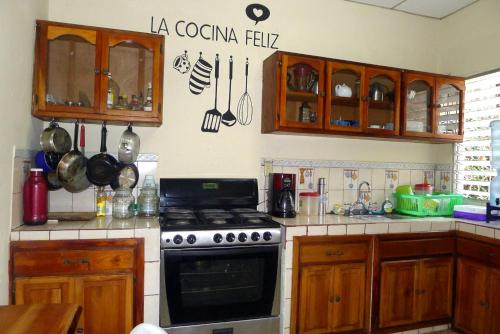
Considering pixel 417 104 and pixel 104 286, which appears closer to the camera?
pixel 104 286

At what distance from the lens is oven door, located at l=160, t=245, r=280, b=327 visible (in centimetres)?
188

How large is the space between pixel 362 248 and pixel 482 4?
2.42 m

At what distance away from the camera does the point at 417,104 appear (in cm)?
276

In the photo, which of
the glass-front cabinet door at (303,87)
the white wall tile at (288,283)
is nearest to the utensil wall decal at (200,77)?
the glass-front cabinet door at (303,87)

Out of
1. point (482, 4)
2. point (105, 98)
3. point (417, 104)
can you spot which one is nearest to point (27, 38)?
point (105, 98)

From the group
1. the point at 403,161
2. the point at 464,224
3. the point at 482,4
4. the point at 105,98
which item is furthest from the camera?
the point at 403,161

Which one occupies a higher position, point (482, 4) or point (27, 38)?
point (482, 4)

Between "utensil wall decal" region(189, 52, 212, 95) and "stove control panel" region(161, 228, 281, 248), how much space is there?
1.17m

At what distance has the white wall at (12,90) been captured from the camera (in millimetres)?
Answer: 1603

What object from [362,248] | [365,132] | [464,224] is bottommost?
[362,248]

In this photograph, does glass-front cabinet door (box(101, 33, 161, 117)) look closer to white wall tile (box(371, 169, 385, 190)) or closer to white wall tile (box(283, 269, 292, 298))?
white wall tile (box(283, 269, 292, 298))

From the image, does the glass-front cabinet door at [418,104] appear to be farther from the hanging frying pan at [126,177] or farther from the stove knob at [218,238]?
the hanging frying pan at [126,177]

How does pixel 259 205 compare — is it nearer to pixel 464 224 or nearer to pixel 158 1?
pixel 464 224

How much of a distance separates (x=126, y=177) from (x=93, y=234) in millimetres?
601
